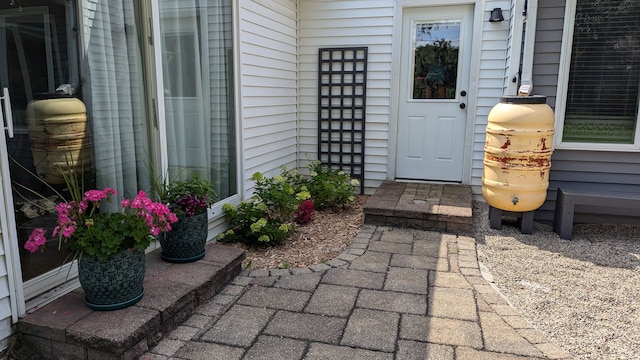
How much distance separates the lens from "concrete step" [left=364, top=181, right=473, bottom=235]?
12.1 ft

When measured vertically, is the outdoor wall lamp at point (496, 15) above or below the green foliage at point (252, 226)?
above

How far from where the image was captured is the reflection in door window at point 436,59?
184 inches

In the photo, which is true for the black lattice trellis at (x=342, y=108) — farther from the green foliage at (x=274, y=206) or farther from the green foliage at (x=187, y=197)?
the green foliage at (x=187, y=197)


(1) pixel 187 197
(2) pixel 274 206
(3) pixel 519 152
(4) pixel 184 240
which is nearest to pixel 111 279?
(4) pixel 184 240

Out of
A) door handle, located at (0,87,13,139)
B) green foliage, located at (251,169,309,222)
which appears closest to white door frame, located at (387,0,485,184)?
green foliage, located at (251,169,309,222)

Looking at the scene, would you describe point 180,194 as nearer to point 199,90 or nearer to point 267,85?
point 199,90

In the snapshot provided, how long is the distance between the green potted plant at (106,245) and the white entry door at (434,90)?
11.3ft

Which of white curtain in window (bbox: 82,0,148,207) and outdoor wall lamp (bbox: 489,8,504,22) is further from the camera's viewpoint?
outdoor wall lamp (bbox: 489,8,504,22)

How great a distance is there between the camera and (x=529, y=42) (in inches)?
146

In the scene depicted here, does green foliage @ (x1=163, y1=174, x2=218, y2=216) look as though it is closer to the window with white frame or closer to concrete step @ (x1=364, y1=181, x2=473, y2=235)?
concrete step @ (x1=364, y1=181, x2=473, y2=235)

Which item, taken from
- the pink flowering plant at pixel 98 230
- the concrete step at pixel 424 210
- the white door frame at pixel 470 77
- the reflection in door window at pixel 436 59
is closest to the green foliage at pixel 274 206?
the concrete step at pixel 424 210

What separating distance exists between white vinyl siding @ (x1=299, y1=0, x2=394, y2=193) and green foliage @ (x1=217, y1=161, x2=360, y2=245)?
0.67m

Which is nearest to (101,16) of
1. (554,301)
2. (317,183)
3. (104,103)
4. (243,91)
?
(104,103)

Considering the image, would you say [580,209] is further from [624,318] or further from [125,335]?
[125,335]
